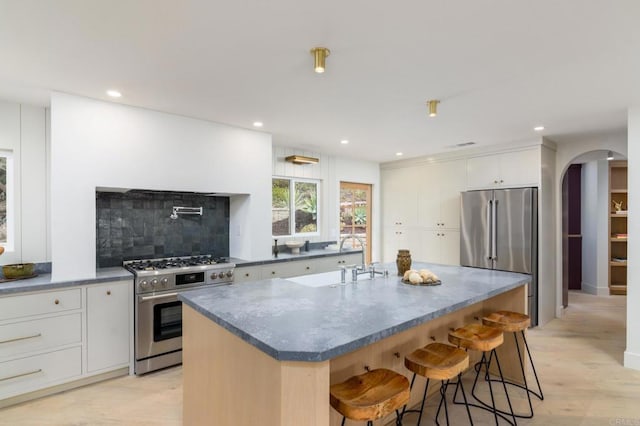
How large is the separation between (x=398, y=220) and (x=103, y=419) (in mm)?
4772

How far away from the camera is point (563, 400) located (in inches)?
102

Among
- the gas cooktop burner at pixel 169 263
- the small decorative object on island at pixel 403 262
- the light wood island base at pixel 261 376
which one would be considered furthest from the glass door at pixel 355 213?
the light wood island base at pixel 261 376

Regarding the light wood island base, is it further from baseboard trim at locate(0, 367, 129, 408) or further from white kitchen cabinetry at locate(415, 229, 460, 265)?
white kitchen cabinetry at locate(415, 229, 460, 265)

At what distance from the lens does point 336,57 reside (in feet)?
6.81

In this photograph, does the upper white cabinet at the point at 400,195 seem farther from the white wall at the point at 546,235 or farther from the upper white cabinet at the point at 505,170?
the white wall at the point at 546,235

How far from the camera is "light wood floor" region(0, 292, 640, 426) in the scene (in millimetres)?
2330

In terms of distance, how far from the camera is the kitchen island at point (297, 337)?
1.28 meters

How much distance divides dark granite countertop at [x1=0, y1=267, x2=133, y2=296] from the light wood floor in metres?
0.86

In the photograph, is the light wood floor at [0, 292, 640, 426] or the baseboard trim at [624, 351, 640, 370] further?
the baseboard trim at [624, 351, 640, 370]

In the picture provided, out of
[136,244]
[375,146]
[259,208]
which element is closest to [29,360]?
[136,244]

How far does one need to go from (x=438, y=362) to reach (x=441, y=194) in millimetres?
3809

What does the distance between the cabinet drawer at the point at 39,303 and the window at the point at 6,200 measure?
80cm

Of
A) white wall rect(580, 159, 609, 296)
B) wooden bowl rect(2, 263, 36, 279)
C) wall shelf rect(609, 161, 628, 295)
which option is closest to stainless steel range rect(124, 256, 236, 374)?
wooden bowl rect(2, 263, 36, 279)

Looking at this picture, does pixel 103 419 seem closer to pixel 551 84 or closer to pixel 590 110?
pixel 551 84
